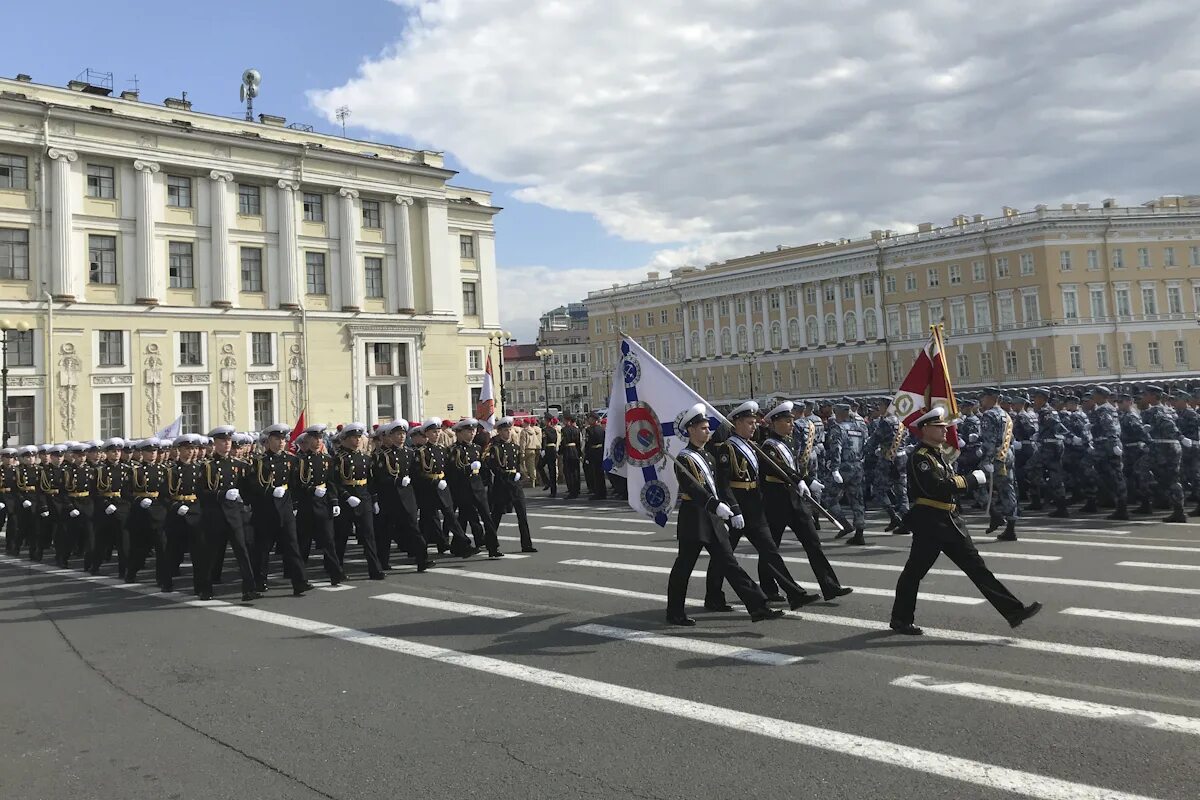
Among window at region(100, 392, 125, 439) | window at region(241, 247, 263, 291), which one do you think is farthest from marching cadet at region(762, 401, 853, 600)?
window at region(241, 247, 263, 291)

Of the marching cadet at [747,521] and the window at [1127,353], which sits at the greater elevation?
the window at [1127,353]

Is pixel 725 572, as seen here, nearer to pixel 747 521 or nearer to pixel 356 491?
pixel 747 521

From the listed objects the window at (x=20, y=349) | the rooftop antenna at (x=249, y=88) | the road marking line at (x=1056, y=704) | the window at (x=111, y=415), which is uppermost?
the rooftop antenna at (x=249, y=88)

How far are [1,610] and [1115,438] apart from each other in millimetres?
15227

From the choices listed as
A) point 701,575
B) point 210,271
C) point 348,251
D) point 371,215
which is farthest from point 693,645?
point 371,215

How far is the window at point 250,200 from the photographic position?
50094 millimetres

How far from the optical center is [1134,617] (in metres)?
7.69

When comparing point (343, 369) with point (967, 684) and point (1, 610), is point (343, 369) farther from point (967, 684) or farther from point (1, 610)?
point (967, 684)

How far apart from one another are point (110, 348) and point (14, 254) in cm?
580

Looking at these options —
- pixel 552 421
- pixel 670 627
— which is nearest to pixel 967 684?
pixel 670 627

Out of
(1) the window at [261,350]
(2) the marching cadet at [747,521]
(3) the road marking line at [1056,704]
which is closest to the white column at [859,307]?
(1) the window at [261,350]

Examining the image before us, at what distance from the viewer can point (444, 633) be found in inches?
328

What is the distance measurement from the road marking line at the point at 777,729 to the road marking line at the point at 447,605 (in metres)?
1.17

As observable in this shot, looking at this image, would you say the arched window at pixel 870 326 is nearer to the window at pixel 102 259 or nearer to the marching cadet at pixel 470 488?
the window at pixel 102 259
